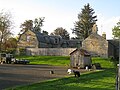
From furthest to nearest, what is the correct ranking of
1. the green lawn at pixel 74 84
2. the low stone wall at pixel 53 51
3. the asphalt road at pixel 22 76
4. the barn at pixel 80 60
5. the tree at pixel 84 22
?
the tree at pixel 84 22 < the low stone wall at pixel 53 51 < the barn at pixel 80 60 < the asphalt road at pixel 22 76 < the green lawn at pixel 74 84

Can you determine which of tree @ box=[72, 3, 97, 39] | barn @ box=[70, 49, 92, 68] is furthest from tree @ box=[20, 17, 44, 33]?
barn @ box=[70, 49, 92, 68]

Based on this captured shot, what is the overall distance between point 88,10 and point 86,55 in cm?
7209

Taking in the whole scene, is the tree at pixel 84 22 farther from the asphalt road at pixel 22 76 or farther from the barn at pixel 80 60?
the asphalt road at pixel 22 76

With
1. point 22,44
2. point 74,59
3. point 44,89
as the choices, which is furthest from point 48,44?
point 44,89

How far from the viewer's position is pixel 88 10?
12850cm

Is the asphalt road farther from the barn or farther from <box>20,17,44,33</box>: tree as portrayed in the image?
<box>20,17,44,33</box>: tree

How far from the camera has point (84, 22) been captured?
412 feet

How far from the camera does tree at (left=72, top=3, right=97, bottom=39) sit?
123938mm

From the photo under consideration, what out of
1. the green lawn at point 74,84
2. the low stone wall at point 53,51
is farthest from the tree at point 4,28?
the green lawn at point 74,84

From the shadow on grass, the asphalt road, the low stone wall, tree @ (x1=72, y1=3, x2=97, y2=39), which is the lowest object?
the shadow on grass

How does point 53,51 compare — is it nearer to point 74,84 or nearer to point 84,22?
point 84,22

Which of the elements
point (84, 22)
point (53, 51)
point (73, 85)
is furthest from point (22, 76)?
point (84, 22)

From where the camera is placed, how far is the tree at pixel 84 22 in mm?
123938

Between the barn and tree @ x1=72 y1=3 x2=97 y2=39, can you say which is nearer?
the barn
